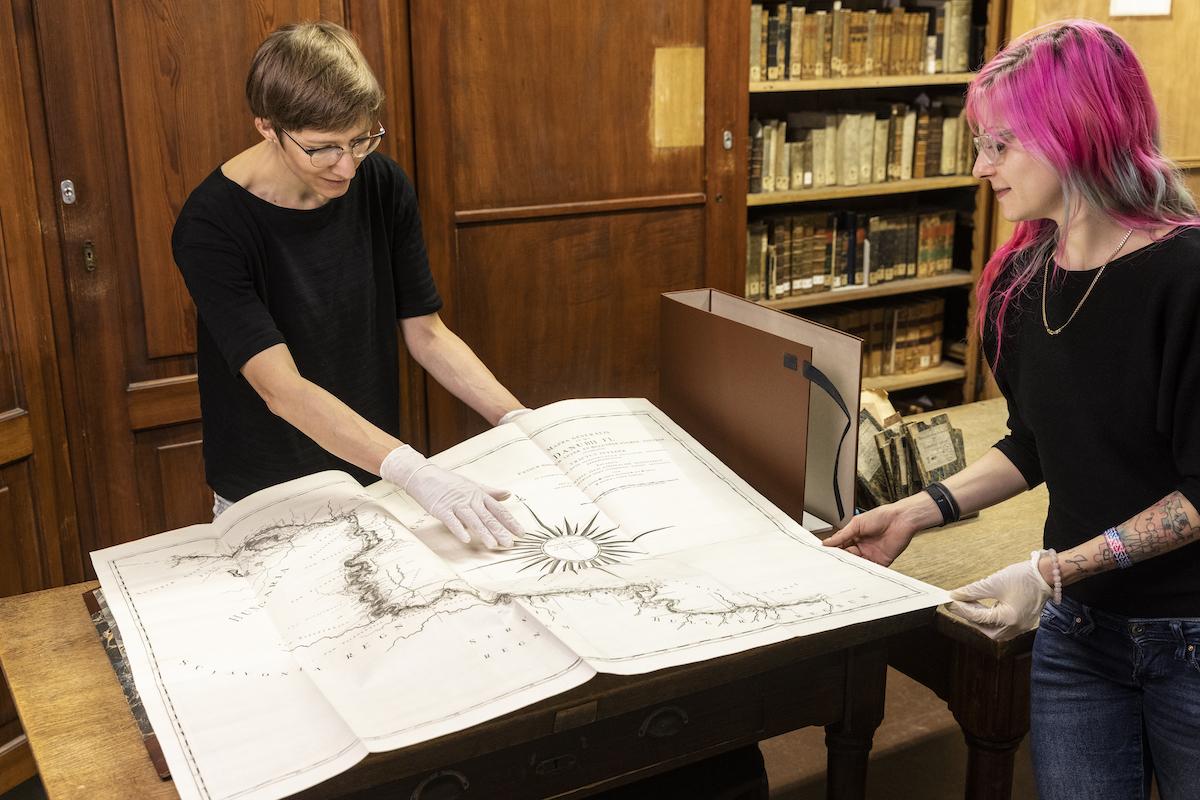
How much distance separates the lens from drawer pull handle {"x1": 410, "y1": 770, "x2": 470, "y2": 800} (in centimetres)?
114

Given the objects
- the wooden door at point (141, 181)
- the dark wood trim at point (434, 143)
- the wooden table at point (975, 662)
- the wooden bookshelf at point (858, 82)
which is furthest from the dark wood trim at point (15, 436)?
the wooden bookshelf at point (858, 82)

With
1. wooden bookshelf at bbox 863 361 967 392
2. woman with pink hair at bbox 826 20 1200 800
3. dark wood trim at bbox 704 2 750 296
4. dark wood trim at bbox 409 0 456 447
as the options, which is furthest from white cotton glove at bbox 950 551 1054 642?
wooden bookshelf at bbox 863 361 967 392

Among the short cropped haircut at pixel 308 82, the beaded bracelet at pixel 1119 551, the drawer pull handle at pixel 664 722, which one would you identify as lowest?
the drawer pull handle at pixel 664 722

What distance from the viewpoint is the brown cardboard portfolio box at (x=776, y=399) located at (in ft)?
5.14

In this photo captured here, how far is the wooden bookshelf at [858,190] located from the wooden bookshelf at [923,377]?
617 mm

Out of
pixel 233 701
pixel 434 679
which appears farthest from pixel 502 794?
pixel 233 701

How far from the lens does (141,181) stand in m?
2.42

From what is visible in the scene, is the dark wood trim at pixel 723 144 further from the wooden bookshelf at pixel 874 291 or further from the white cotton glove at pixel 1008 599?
the white cotton glove at pixel 1008 599

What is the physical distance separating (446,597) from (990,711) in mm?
711

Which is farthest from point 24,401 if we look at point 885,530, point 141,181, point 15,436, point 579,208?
point 885,530

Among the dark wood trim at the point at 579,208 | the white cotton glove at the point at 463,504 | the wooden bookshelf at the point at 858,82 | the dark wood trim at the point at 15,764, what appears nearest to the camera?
the white cotton glove at the point at 463,504

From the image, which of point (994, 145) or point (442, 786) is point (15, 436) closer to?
point (442, 786)

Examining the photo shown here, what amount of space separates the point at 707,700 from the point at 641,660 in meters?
0.18

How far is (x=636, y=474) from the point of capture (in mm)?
1588
